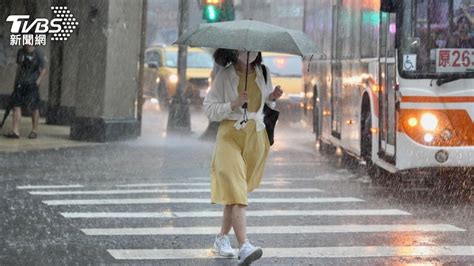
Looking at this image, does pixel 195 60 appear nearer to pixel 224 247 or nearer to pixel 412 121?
pixel 412 121

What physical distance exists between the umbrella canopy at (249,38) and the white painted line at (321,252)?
1.74 metres

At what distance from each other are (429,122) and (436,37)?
39.6 inches

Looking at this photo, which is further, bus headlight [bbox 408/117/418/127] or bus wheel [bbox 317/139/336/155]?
bus wheel [bbox 317/139/336/155]

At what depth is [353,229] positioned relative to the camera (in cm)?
867

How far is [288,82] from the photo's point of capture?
24344mm

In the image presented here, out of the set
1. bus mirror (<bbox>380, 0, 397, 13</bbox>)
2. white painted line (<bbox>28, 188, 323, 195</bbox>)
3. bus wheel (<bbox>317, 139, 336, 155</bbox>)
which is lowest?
white painted line (<bbox>28, 188, 323, 195</bbox>)

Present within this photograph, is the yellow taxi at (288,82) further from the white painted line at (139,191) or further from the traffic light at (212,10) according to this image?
the white painted line at (139,191)

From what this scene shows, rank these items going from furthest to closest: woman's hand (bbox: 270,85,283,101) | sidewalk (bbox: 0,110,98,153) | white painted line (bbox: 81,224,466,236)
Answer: sidewalk (bbox: 0,110,98,153) → white painted line (bbox: 81,224,466,236) → woman's hand (bbox: 270,85,283,101)

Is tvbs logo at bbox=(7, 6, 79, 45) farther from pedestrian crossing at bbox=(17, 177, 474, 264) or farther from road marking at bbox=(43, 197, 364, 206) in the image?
road marking at bbox=(43, 197, 364, 206)

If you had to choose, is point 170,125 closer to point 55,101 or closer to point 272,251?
point 55,101

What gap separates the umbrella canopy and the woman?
215 millimetres

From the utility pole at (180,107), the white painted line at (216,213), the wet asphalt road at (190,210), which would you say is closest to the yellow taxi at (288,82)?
the utility pole at (180,107)

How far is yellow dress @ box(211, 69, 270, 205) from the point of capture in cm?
689

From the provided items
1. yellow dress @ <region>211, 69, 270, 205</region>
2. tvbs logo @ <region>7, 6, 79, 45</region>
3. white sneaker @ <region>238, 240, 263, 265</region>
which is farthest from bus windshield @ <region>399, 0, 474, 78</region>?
tvbs logo @ <region>7, 6, 79, 45</region>
